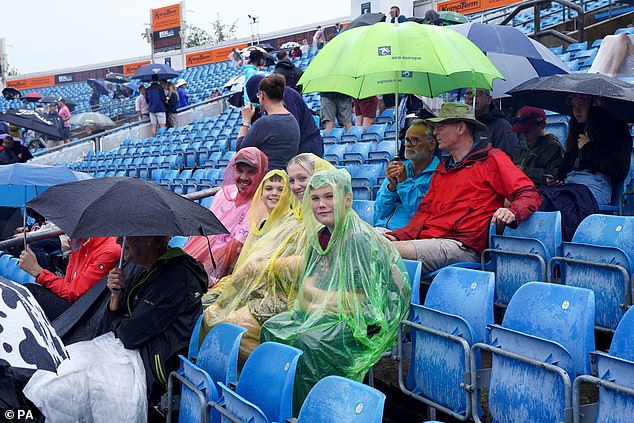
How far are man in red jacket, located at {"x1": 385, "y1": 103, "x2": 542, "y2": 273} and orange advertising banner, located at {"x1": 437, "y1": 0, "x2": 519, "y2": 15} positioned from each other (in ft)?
54.5

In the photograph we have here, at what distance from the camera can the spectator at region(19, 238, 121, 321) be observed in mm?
4223

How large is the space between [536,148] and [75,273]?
310 centimetres

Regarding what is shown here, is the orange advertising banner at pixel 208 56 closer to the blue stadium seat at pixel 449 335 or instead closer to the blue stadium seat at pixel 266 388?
the blue stadium seat at pixel 449 335

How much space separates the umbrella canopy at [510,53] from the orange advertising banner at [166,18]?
3019 centimetres

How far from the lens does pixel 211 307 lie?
12.3 ft

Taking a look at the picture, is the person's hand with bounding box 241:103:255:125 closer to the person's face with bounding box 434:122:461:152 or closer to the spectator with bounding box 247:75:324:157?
the spectator with bounding box 247:75:324:157

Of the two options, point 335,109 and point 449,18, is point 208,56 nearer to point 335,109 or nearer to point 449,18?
point 335,109

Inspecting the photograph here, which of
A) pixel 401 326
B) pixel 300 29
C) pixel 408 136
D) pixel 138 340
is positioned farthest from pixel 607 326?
pixel 300 29

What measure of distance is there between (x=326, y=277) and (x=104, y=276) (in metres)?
1.60

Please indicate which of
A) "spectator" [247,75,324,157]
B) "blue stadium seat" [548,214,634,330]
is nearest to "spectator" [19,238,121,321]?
"spectator" [247,75,324,157]

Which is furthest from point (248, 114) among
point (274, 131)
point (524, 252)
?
point (524, 252)

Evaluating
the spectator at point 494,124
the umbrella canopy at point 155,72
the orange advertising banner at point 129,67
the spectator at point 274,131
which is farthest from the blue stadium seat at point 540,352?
the orange advertising banner at point 129,67

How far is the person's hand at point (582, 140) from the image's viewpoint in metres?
4.61

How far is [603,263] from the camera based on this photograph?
3.35 m
